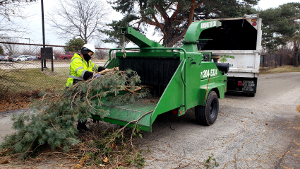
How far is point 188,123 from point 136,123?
6.73 feet

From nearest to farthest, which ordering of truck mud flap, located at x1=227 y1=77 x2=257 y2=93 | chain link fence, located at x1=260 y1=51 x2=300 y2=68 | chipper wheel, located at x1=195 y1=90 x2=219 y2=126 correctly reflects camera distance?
chipper wheel, located at x1=195 y1=90 x2=219 y2=126, truck mud flap, located at x1=227 y1=77 x2=257 y2=93, chain link fence, located at x1=260 y1=51 x2=300 y2=68

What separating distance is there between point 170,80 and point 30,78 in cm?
505

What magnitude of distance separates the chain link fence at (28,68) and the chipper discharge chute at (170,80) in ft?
7.12

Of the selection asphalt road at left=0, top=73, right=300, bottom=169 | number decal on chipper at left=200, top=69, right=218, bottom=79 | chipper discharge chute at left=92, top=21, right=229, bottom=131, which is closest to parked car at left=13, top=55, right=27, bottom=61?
asphalt road at left=0, top=73, right=300, bottom=169

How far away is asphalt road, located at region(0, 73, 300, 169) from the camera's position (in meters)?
3.34

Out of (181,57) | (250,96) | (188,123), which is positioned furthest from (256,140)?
(250,96)

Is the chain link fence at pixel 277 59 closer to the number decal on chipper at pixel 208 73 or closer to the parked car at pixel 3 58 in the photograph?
the number decal on chipper at pixel 208 73

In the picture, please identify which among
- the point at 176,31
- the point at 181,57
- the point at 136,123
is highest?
the point at 176,31

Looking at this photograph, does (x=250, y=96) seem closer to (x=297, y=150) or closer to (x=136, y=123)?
(x=297, y=150)

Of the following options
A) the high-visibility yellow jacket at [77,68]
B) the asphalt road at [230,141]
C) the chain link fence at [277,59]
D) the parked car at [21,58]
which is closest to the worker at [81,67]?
the high-visibility yellow jacket at [77,68]

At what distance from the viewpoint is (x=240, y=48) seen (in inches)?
339

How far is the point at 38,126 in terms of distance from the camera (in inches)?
121

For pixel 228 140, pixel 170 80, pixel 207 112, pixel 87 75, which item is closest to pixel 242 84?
pixel 207 112

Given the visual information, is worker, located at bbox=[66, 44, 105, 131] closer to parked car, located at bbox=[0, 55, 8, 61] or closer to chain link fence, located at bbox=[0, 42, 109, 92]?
chain link fence, located at bbox=[0, 42, 109, 92]
